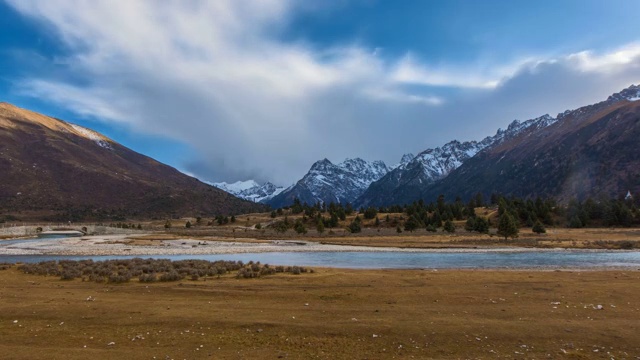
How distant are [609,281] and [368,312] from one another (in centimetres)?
1933

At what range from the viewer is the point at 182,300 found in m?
22.5

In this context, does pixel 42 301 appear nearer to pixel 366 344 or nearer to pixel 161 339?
pixel 161 339

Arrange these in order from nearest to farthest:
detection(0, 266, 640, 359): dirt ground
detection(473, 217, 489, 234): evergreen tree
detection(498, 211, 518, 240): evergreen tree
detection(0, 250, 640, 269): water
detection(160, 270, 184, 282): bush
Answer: detection(0, 266, 640, 359): dirt ground → detection(160, 270, 184, 282): bush → detection(0, 250, 640, 269): water → detection(498, 211, 518, 240): evergreen tree → detection(473, 217, 489, 234): evergreen tree

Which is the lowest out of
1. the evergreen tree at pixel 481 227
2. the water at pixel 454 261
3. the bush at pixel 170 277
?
the water at pixel 454 261

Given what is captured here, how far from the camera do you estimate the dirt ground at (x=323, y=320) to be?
13945mm

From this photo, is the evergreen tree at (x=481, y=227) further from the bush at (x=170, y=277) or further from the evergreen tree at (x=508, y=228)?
the bush at (x=170, y=277)

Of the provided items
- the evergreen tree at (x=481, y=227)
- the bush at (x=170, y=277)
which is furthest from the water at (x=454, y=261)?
the evergreen tree at (x=481, y=227)

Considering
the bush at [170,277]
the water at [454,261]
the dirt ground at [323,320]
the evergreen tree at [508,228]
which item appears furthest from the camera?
the evergreen tree at [508,228]

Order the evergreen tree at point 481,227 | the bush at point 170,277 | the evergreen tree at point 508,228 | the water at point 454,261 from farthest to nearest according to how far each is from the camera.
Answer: the evergreen tree at point 481,227, the evergreen tree at point 508,228, the water at point 454,261, the bush at point 170,277

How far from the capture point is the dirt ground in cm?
1395

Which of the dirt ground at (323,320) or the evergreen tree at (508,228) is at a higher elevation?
the evergreen tree at (508,228)

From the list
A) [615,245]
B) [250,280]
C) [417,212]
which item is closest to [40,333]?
[250,280]

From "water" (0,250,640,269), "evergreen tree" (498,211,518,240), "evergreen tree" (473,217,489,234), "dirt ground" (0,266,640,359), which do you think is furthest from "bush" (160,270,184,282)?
"evergreen tree" (473,217,489,234)

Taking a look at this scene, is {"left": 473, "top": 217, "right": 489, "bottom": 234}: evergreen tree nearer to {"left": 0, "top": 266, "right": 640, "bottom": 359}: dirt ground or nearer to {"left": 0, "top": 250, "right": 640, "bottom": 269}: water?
{"left": 0, "top": 250, "right": 640, "bottom": 269}: water
